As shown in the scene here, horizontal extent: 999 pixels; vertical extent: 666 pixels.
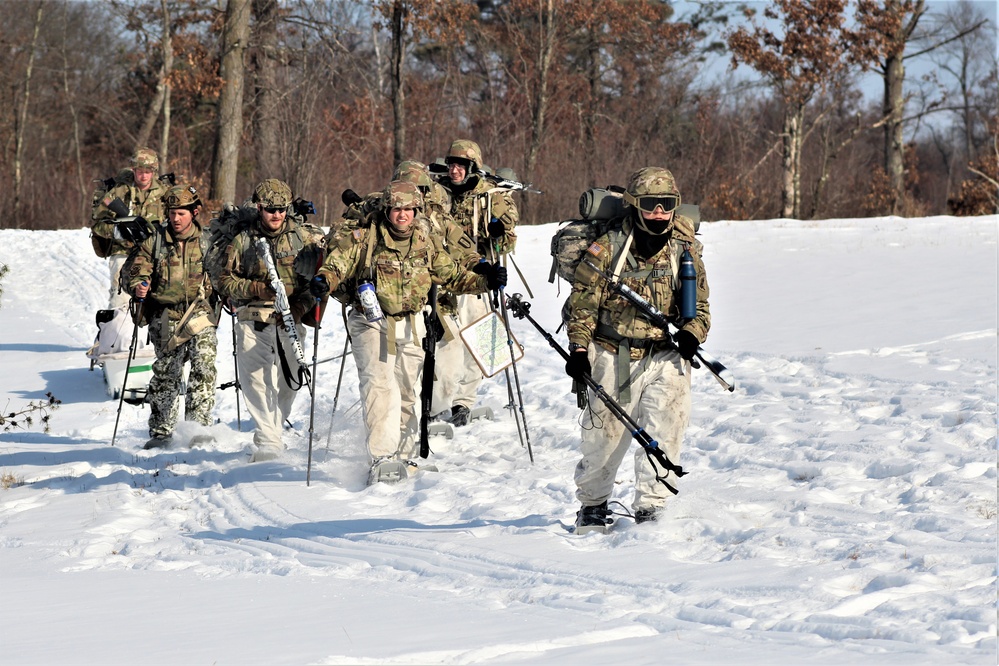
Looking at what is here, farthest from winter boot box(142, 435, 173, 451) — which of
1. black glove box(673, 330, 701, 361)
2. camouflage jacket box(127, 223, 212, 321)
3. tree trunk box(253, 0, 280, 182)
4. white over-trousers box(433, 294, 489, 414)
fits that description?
tree trunk box(253, 0, 280, 182)

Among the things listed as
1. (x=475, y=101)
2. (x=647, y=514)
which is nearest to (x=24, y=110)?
(x=475, y=101)

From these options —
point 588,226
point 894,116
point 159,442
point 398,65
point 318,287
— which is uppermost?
point 398,65

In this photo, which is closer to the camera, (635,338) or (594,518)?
(635,338)

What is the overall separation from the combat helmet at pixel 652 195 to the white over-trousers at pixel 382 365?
8.02 ft

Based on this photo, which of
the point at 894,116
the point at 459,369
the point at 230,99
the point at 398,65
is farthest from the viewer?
the point at 894,116

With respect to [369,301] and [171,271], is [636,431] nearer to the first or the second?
[369,301]

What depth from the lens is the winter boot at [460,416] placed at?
36.3ft

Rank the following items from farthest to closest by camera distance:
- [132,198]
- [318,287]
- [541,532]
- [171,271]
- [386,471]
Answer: [132,198], [171,271], [386,471], [318,287], [541,532]

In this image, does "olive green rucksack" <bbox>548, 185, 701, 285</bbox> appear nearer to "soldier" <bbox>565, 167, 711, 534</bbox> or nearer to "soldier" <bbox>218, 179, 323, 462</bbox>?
"soldier" <bbox>565, 167, 711, 534</bbox>

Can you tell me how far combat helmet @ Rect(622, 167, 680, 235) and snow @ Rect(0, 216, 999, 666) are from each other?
5.45 feet

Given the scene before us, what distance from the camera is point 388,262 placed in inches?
345

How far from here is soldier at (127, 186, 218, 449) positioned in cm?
1070

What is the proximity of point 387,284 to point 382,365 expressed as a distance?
56 centimetres

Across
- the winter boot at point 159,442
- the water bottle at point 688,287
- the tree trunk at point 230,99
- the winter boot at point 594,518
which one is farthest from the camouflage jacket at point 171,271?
the tree trunk at point 230,99
